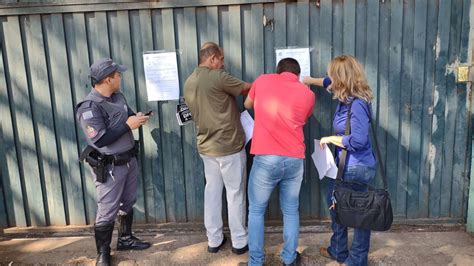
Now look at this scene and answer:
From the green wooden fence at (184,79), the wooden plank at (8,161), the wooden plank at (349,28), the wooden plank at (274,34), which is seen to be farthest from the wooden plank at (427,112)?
the wooden plank at (8,161)

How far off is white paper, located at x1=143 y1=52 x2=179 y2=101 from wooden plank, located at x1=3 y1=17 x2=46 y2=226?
1161mm

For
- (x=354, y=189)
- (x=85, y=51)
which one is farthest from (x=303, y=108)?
(x=85, y=51)

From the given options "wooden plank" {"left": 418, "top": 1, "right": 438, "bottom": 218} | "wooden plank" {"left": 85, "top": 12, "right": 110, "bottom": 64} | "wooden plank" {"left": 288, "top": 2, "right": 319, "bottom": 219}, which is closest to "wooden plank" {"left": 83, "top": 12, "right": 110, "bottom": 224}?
"wooden plank" {"left": 85, "top": 12, "right": 110, "bottom": 64}

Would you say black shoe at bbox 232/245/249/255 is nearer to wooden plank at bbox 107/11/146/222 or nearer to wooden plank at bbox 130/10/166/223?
wooden plank at bbox 130/10/166/223

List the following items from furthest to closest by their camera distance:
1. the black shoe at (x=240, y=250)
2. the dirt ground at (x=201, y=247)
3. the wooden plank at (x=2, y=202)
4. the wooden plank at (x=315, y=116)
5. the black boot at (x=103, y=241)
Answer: the wooden plank at (x=2, y=202), the wooden plank at (x=315, y=116), the black shoe at (x=240, y=250), the dirt ground at (x=201, y=247), the black boot at (x=103, y=241)

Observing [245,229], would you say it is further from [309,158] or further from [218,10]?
[218,10]

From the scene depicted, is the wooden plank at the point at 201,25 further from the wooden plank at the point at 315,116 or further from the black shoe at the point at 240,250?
the black shoe at the point at 240,250

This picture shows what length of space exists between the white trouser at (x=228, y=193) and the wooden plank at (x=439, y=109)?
6.02 ft

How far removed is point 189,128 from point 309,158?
1.18 metres

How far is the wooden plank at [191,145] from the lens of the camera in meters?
4.20

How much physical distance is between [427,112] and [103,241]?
10.3ft

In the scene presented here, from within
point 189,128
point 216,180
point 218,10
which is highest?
point 218,10

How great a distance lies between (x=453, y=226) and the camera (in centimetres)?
445

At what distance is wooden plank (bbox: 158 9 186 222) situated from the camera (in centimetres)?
423
